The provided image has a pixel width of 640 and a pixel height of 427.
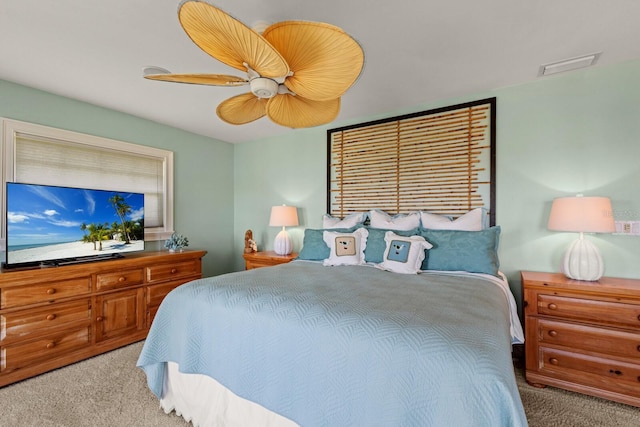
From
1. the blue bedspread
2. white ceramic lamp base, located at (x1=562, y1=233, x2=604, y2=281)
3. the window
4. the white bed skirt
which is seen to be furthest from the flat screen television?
white ceramic lamp base, located at (x1=562, y1=233, x2=604, y2=281)

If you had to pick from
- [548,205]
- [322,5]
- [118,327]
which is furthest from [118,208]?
[548,205]

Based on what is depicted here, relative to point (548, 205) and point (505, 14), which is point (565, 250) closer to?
point (548, 205)

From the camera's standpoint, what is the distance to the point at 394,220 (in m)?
2.95

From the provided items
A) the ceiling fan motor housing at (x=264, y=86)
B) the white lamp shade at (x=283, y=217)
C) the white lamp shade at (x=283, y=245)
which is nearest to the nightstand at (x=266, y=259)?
the white lamp shade at (x=283, y=245)

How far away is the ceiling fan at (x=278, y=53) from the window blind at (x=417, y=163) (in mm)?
1707

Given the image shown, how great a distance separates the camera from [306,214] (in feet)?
12.8

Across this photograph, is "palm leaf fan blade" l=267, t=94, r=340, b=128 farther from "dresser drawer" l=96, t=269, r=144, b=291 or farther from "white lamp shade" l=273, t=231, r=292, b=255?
"dresser drawer" l=96, t=269, r=144, b=291

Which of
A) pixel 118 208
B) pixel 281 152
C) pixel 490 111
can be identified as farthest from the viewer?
pixel 281 152

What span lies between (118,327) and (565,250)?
160 inches

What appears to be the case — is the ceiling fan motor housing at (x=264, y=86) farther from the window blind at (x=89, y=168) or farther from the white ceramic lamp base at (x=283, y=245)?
the window blind at (x=89, y=168)

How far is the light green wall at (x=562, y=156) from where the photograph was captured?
222cm

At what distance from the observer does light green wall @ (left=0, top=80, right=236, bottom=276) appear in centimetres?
264

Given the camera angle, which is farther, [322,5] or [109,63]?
[109,63]

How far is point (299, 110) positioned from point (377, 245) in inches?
55.3
